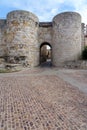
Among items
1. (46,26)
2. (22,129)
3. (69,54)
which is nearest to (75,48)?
(69,54)

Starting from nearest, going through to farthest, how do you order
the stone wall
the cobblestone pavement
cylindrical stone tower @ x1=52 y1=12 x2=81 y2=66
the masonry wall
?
1. the cobblestone pavement
2. cylindrical stone tower @ x1=52 y1=12 x2=81 y2=66
3. the masonry wall
4. the stone wall

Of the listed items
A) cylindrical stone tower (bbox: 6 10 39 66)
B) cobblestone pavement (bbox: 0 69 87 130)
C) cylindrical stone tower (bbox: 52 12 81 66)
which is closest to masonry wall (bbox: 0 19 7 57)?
cylindrical stone tower (bbox: 6 10 39 66)

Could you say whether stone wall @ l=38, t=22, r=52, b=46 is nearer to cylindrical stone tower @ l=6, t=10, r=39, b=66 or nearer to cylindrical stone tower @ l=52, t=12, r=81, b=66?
cylindrical stone tower @ l=52, t=12, r=81, b=66

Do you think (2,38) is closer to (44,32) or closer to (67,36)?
(44,32)

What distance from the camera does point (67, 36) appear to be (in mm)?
15180

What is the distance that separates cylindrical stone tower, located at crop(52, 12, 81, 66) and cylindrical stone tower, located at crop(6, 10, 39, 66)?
11.0 ft

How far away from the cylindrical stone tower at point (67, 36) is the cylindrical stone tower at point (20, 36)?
334 cm

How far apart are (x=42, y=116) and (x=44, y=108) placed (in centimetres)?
47

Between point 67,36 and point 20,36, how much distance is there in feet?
17.8

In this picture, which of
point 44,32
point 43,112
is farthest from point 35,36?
point 43,112

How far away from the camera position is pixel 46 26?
16750 millimetres

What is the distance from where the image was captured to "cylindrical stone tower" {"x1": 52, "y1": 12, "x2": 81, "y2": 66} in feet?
49.4

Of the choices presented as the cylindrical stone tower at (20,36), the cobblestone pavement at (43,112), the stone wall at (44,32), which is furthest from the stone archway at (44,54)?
the cobblestone pavement at (43,112)

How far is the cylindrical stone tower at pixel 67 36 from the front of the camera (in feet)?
49.4
